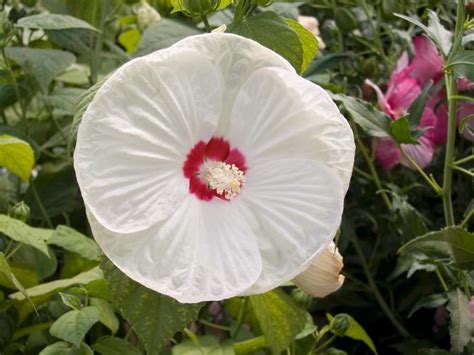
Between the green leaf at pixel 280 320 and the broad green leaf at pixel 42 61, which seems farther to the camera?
the broad green leaf at pixel 42 61

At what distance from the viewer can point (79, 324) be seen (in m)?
0.67

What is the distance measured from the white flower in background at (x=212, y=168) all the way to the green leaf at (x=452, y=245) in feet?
0.63

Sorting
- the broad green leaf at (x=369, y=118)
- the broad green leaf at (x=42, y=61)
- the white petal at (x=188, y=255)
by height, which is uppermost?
the white petal at (x=188, y=255)

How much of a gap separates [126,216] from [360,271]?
2.01ft

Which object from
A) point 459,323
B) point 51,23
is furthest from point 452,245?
point 51,23

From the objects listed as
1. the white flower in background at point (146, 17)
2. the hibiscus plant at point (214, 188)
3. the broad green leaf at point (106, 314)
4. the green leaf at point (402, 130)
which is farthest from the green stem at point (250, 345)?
the white flower in background at point (146, 17)

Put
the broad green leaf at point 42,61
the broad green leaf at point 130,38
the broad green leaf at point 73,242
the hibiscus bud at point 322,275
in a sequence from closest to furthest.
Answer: the hibiscus bud at point 322,275
the broad green leaf at point 73,242
the broad green leaf at point 42,61
the broad green leaf at point 130,38

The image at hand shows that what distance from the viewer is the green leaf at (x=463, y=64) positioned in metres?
0.74

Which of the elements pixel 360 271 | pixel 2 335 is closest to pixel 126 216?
pixel 2 335

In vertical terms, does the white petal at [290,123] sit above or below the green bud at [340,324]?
above

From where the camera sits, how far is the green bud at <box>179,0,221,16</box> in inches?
24.9

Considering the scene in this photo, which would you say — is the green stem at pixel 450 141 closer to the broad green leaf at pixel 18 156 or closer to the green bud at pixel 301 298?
the green bud at pixel 301 298

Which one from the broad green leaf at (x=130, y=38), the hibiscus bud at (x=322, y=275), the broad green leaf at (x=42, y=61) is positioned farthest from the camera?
the broad green leaf at (x=130, y=38)

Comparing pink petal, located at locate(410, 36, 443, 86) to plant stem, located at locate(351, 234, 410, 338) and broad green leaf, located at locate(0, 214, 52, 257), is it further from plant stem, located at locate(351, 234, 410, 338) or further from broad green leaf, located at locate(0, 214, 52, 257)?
broad green leaf, located at locate(0, 214, 52, 257)
